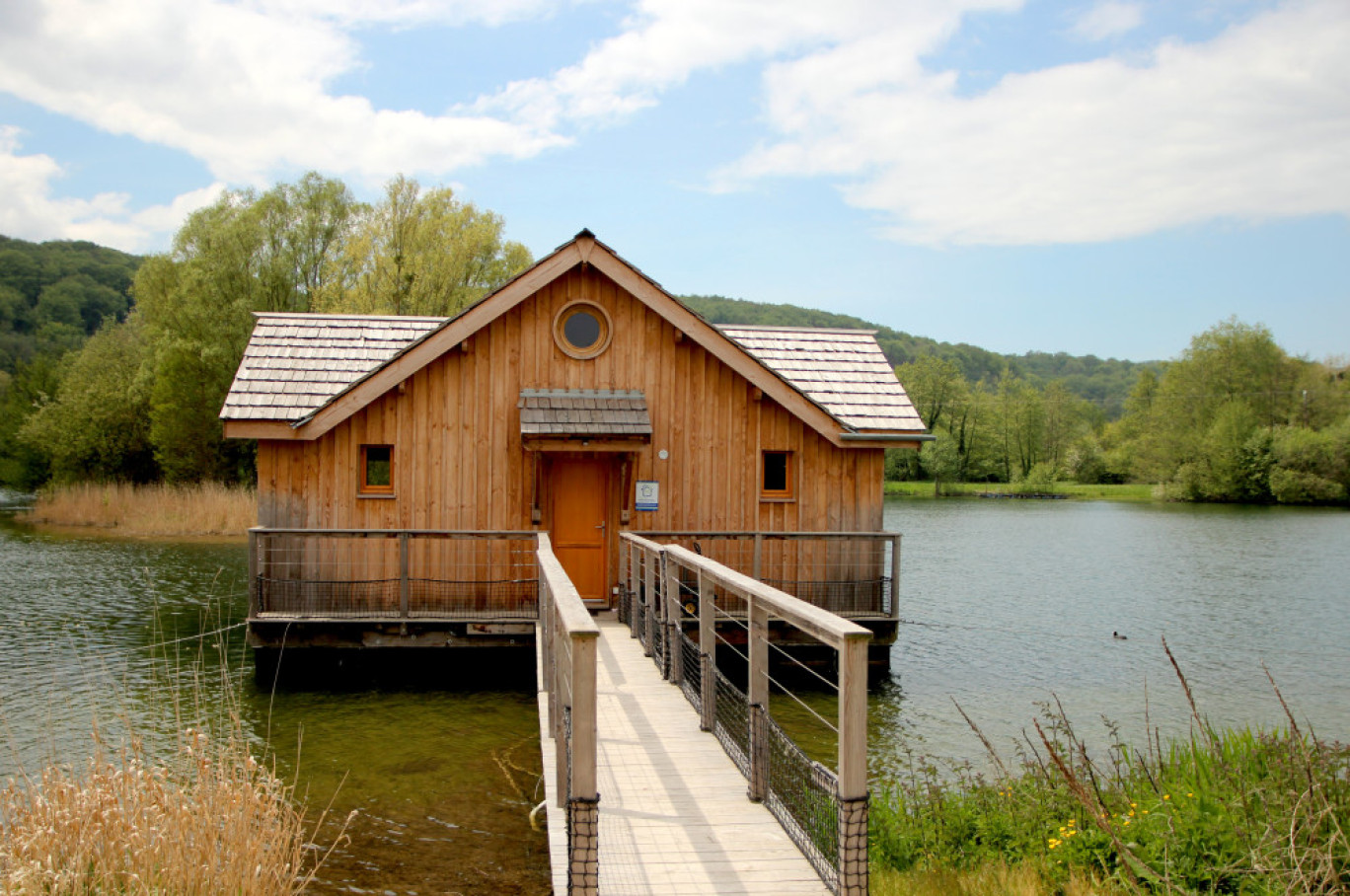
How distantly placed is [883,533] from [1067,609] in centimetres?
902

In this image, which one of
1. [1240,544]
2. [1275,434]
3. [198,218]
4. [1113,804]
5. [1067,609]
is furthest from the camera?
[1275,434]

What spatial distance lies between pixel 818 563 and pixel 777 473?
137 cm

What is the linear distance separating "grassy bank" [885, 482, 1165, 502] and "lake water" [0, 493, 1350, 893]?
42.2 meters

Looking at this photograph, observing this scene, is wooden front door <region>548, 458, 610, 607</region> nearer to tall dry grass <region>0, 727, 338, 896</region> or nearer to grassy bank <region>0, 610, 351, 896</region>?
grassy bank <region>0, 610, 351, 896</region>

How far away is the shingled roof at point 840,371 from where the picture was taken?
14.5 m

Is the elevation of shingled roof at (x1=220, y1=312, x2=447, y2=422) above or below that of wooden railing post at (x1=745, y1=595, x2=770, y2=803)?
above

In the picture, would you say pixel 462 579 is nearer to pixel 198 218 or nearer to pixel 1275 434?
pixel 198 218

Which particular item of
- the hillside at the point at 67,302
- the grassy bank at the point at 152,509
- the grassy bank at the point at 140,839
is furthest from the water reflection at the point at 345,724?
the hillside at the point at 67,302

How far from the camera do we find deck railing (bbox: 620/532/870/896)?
4316 millimetres

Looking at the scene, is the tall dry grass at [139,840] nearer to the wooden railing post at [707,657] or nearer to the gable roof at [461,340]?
the wooden railing post at [707,657]

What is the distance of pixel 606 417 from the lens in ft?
42.7

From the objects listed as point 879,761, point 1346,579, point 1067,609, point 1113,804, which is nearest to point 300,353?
point 879,761

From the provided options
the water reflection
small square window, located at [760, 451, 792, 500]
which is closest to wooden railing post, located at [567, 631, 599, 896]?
the water reflection

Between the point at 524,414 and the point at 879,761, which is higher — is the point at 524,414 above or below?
above
